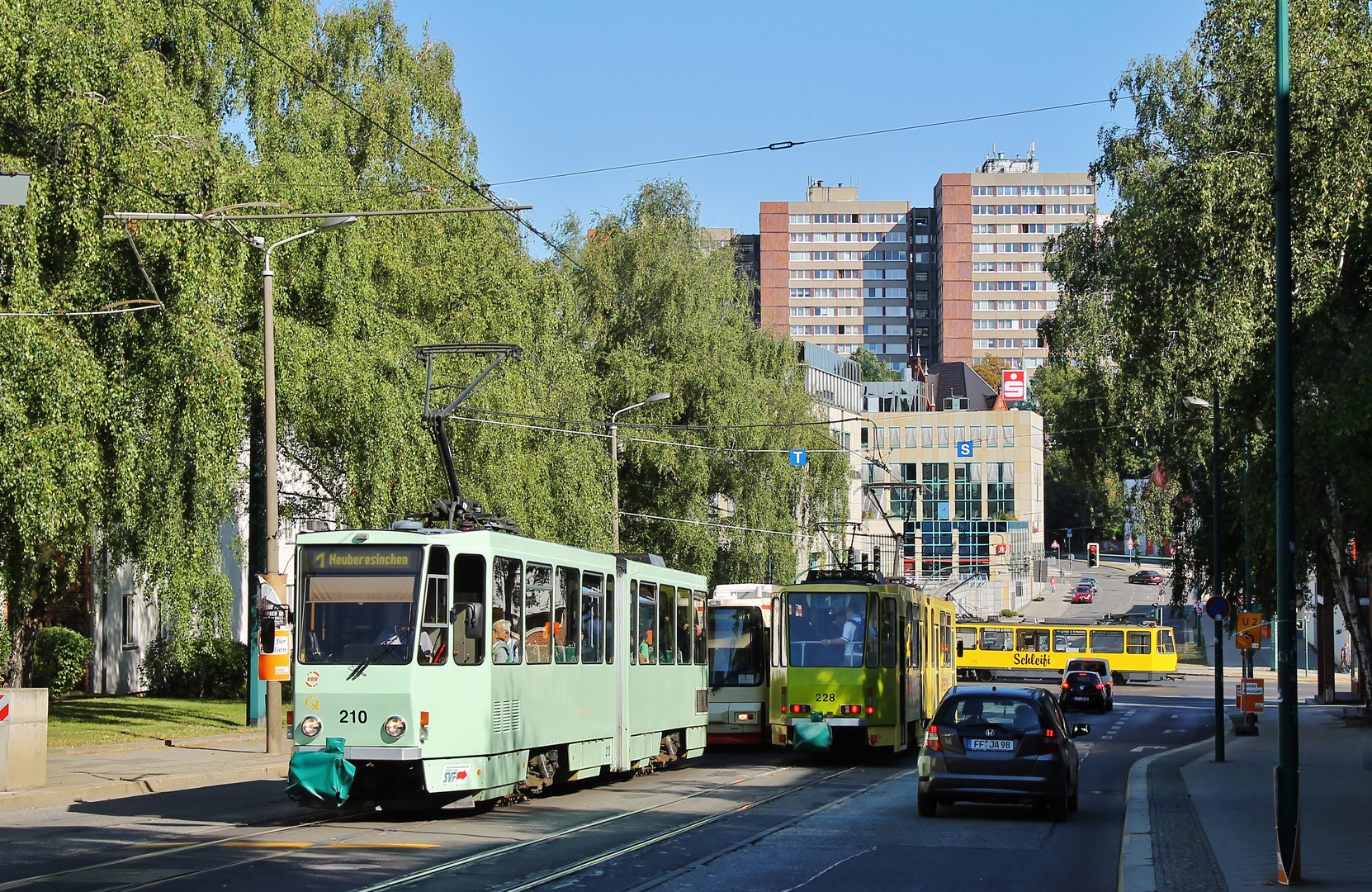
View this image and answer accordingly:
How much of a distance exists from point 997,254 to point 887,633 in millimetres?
159641

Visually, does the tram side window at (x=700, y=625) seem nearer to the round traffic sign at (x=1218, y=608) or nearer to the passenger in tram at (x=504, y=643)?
the passenger in tram at (x=504, y=643)

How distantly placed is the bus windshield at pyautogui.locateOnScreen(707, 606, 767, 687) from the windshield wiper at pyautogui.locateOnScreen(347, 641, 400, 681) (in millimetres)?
13601

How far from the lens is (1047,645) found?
69.1m

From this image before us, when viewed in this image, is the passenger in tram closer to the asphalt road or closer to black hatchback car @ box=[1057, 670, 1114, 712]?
the asphalt road

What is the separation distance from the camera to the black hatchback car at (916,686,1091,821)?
17016mm

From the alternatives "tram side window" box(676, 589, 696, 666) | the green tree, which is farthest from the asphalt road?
the green tree

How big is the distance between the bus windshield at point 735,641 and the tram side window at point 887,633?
2839mm

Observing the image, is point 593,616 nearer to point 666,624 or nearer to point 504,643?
point 504,643

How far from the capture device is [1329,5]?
1115 inches

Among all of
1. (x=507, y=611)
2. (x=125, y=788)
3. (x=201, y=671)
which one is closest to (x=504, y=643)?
(x=507, y=611)

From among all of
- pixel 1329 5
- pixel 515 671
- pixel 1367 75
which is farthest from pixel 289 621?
pixel 1329 5

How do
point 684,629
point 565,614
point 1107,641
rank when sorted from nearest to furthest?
point 565,614 < point 684,629 < point 1107,641

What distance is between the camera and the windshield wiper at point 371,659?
1547 cm

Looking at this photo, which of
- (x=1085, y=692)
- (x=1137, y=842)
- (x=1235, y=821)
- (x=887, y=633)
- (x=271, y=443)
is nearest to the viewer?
(x=1137, y=842)
